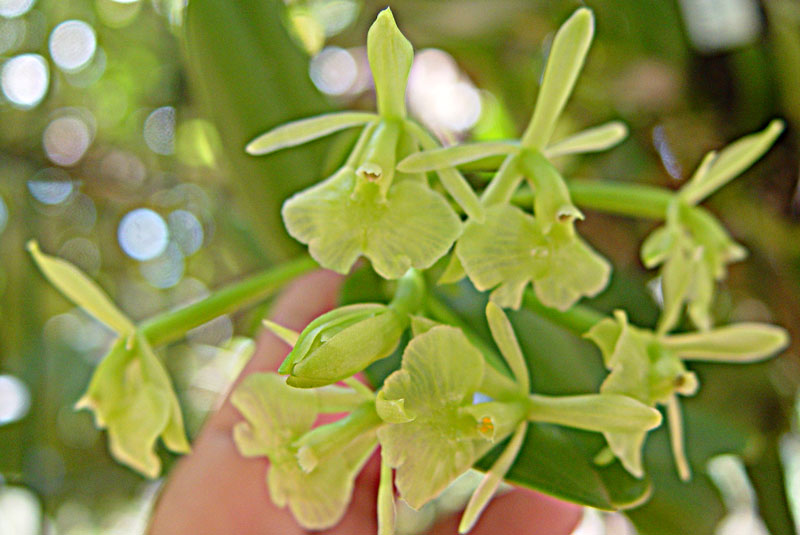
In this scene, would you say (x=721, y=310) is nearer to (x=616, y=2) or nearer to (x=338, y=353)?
(x=616, y=2)

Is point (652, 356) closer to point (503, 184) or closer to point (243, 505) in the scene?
point (503, 184)

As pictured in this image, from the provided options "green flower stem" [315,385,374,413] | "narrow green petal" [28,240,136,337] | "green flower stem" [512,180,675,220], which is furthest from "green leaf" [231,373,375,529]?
"green flower stem" [512,180,675,220]

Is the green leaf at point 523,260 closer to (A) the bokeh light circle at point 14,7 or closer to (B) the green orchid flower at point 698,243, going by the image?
(B) the green orchid flower at point 698,243

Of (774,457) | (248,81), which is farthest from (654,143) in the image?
(248,81)

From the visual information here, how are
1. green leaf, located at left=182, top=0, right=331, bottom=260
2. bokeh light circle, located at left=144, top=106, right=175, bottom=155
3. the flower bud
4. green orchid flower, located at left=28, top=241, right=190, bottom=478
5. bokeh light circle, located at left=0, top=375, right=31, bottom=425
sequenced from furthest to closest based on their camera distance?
bokeh light circle, located at left=144, top=106, right=175, bottom=155 → bokeh light circle, located at left=0, top=375, right=31, bottom=425 → green leaf, located at left=182, top=0, right=331, bottom=260 → green orchid flower, located at left=28, top=241, right=190, bottom=478 → the flower bud

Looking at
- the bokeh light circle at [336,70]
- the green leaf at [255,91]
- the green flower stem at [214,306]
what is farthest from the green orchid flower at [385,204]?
the bokeh light circle at [336,70]

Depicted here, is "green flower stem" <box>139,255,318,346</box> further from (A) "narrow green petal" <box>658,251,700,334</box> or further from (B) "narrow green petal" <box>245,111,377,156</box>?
(A) "narrow green petal" <box>658,251,700,334</box>
